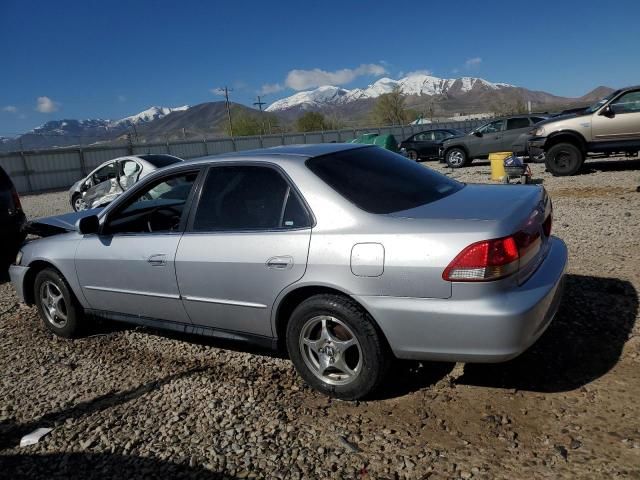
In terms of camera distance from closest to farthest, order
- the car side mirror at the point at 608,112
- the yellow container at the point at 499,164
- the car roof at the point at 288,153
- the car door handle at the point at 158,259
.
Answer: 1. the car roof at the point at 288,153
2. the car door handle at the point at 158,259
3. the car side mirror at the point at 608,112
4. the yellow container at the point at 499,164

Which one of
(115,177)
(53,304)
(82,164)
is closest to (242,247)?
(53,304)

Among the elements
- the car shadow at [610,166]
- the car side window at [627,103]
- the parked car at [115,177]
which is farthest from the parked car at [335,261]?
the car shadow at [610,166]

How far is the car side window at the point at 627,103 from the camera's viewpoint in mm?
10852

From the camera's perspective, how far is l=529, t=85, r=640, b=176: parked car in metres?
10.9

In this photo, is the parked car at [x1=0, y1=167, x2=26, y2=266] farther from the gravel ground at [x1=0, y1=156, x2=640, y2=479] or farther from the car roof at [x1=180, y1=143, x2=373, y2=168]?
the car roof at [x1=180, y1=143, x2=373, y2=168]

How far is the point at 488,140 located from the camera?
651 inches

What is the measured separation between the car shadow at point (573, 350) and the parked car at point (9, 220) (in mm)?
6473

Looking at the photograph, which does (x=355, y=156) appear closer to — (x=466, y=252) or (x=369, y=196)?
(x=369, y=196)

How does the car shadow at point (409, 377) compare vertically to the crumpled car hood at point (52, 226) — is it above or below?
below

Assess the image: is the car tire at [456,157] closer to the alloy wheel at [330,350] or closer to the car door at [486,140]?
the car door at [486,140]

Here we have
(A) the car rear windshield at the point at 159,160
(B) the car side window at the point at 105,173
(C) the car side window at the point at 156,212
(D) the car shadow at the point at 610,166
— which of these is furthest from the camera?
(D) the car shadow at the point at 610,166

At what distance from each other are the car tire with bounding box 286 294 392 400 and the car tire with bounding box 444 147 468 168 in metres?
15.1

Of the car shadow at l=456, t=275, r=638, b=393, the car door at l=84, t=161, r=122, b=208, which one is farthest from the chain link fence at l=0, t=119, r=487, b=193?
the car shadow at l=456, t=275, r=638, b=393

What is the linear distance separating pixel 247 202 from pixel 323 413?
1.45 meters
